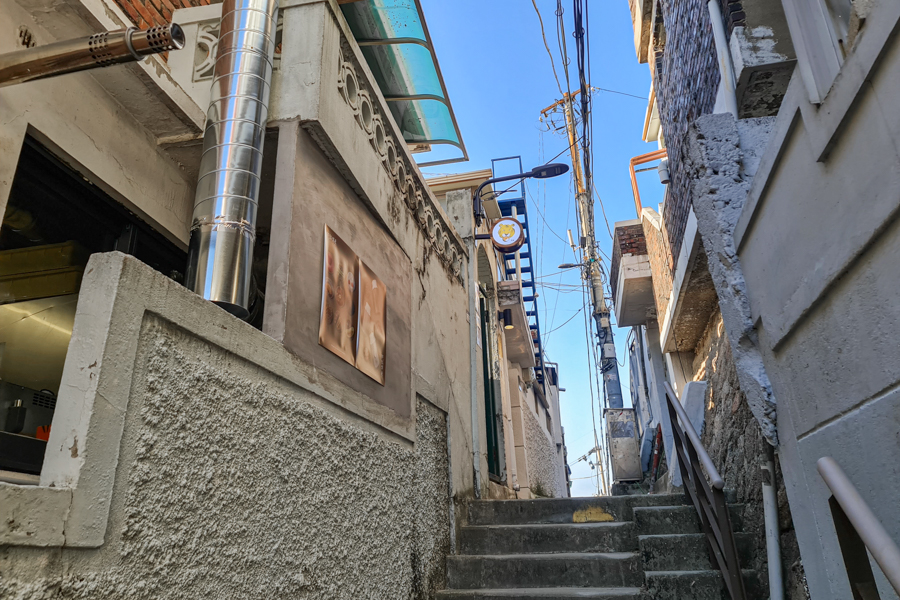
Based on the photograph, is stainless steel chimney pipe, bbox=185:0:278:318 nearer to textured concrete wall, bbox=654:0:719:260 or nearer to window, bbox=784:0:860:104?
window, bbox=784:0:860:104

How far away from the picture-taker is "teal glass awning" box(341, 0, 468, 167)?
484 centimetres

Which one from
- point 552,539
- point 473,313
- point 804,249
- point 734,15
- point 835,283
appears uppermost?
point 734,15

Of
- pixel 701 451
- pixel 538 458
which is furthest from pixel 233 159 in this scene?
pixel 538 458

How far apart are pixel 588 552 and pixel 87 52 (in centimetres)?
436

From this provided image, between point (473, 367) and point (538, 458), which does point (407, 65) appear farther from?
point (538, 458)

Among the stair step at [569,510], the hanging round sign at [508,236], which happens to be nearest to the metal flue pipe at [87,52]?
the stair step at [569,510]

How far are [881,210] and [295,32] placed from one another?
322 centimetres

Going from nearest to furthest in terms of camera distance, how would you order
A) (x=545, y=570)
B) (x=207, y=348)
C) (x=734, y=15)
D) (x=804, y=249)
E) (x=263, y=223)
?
(x=207, y=348) → (x=804, y=249) → (x=734, y=15) → (x=545, y=570) → (x=263, y=223)

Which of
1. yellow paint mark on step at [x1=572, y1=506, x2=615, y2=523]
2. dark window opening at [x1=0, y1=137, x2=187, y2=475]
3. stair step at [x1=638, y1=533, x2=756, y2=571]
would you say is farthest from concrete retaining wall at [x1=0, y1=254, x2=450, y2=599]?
yellow paint mark on step at [x1=572, y1=506, x2=615, y2=523]

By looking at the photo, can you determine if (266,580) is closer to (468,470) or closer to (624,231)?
(468,470)

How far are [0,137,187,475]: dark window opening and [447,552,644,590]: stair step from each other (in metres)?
2.88

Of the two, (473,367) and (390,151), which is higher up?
(390,151)

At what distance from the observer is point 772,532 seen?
10.8 feet

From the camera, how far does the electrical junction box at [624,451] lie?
37.3 feet
